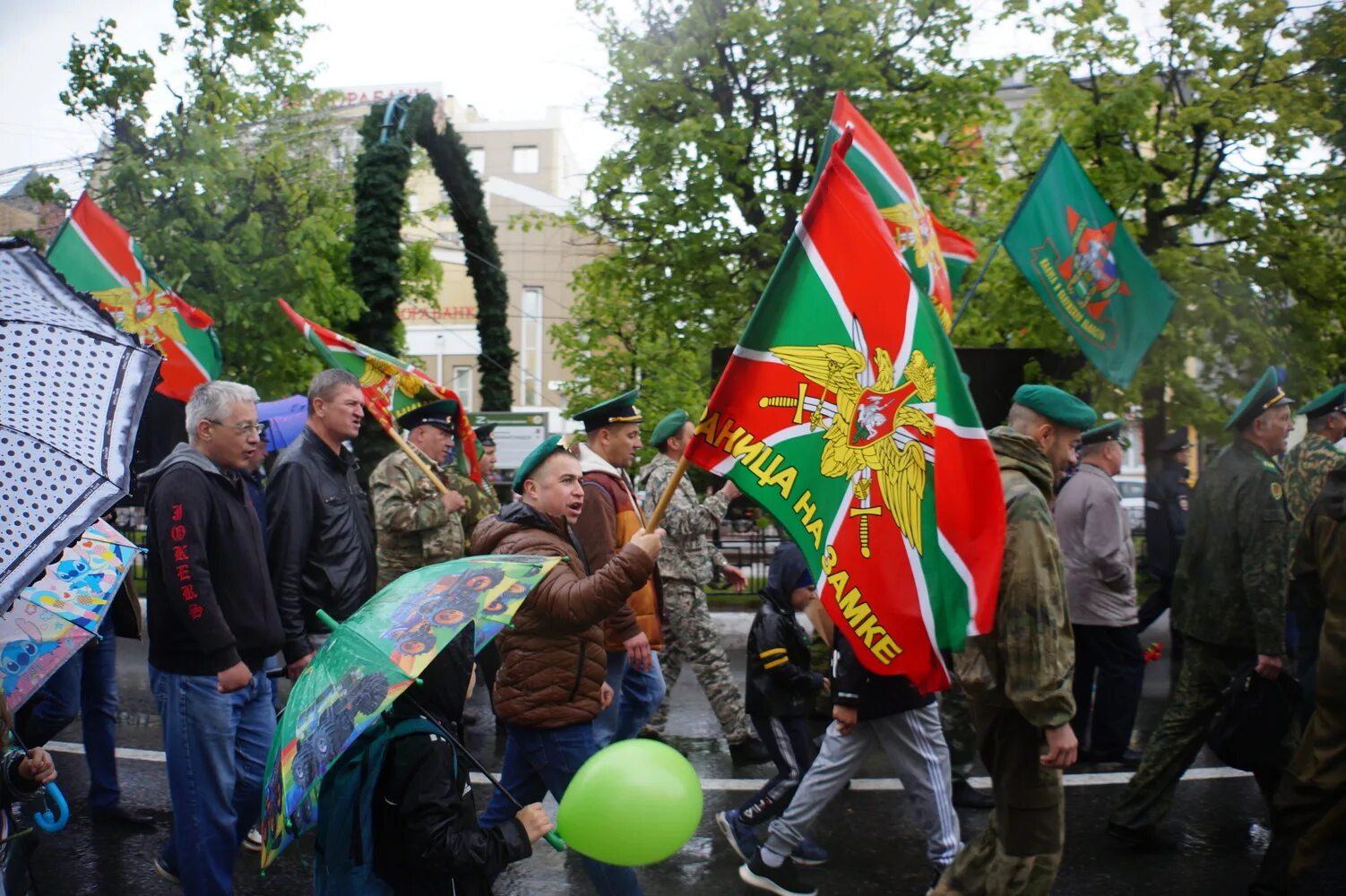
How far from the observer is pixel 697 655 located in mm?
7012

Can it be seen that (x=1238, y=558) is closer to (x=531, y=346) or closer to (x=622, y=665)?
(x=622, y=665)

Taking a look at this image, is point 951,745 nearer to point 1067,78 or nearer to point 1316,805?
point 1316,805

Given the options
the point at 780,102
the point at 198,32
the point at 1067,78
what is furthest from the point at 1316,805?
the point at 198,32

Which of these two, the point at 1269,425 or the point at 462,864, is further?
the point at 1269,425

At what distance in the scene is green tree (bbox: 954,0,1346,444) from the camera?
453 inches

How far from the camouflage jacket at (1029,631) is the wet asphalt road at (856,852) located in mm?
1517

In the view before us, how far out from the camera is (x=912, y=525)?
3.23 metres

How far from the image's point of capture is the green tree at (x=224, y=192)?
497 inches

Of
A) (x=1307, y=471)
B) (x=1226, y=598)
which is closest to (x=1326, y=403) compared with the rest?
(x=1307, y=471)

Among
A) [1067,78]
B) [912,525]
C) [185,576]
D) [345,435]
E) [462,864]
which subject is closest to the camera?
[462,864]

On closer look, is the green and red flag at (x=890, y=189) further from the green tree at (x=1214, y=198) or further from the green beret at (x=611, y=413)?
the green tree at (x=1214, y=198)

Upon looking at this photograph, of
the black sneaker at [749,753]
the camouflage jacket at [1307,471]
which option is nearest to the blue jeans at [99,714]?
the black sneaker at [749,753]

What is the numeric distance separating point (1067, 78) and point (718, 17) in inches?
166

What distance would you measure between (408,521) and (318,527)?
1.62 metres
